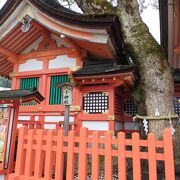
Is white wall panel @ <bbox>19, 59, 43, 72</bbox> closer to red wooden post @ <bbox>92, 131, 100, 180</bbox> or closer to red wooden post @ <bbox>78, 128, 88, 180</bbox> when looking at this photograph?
red wooden post @ <bbox>78, 128, 88, 180</bbox>

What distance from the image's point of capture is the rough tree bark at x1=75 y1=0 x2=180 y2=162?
555 cm

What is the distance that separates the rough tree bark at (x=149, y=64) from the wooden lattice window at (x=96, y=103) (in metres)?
1.23

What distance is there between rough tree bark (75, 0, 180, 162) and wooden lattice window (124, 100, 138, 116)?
5.37 ft

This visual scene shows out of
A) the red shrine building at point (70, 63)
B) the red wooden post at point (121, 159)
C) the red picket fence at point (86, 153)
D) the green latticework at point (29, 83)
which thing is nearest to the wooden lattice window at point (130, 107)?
the red shrine building at point (70, 63)

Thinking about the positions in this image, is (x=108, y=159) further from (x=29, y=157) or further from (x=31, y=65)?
(x=31, y=65)

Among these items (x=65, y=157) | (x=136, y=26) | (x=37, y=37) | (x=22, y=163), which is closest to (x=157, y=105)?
(x=136, y=26)

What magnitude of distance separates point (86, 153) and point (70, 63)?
4.21 m

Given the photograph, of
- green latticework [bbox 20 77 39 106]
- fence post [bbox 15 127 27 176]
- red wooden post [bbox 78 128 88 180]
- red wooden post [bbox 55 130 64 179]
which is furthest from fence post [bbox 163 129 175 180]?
green latticework [bbox 20 77 39 106]

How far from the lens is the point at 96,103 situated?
647cm

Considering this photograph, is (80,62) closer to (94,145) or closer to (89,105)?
(89,105)

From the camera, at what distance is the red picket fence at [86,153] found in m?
2.92

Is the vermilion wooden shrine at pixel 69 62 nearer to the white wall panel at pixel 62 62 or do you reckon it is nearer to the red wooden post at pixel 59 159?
the white wall panel at pixel 62 62

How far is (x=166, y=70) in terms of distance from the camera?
232 inches

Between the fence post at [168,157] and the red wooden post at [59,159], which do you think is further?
the red wooden post at [59,159]
